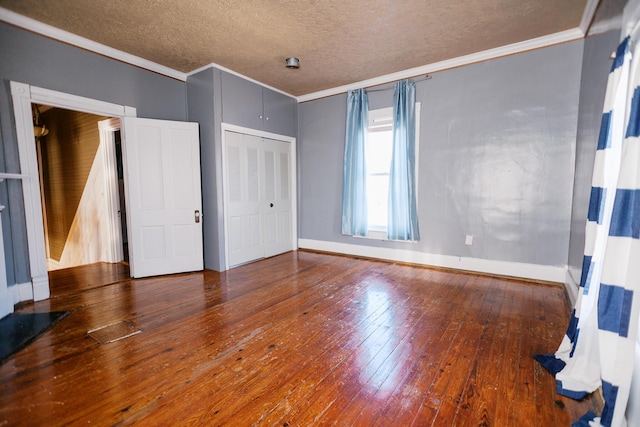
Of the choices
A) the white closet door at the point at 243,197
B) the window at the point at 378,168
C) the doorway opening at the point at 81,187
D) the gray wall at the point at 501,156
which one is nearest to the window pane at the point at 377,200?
the window at the point at 378,168

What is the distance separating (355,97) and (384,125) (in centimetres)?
67

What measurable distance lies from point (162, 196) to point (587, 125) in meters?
4.92

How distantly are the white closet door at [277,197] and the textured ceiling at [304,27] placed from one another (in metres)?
1.44

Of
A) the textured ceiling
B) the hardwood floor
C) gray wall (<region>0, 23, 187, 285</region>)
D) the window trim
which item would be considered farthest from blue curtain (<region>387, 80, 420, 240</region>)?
gray wall (<region>0, 23, 187, 285</region>)

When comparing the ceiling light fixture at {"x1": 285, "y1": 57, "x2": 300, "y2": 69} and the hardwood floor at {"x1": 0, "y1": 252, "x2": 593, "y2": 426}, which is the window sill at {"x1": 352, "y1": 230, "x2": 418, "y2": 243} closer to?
the hardwood floor at {"x1": 0, "y1": 252, "x2": 593, "y2": 426}

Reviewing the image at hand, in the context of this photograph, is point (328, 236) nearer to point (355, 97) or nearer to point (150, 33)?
point (355, 97)

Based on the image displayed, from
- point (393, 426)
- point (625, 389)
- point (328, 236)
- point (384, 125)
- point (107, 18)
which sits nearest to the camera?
point (625, 389)

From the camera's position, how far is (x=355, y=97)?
467cm

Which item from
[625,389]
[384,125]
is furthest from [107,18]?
[625,389]

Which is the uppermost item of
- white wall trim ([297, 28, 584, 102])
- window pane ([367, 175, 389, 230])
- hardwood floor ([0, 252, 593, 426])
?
white wall trim ([297, 28, 584, 102])

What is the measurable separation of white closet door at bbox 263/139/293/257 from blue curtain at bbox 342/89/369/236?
45.6 inches

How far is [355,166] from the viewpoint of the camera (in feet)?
15.5

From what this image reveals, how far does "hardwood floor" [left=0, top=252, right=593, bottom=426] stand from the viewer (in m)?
1.54

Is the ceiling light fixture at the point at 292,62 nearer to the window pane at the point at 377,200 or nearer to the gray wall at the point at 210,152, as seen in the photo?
the gray wall at the point at 210,152
